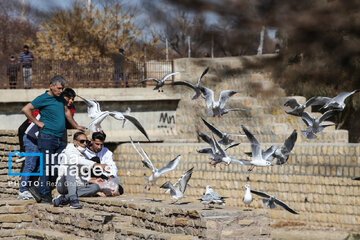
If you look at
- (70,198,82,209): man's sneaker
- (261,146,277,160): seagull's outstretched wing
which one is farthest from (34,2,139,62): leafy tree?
(261,146,277,160): seagull's outstretched wing

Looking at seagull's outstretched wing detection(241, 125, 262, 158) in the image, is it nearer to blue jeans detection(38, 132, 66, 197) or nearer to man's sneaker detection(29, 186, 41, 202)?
blue jeans detection(38, 132, 66, 197)

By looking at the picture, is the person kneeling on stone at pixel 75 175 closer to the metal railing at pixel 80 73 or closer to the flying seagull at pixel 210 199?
the flying seagull at pixel 210 199

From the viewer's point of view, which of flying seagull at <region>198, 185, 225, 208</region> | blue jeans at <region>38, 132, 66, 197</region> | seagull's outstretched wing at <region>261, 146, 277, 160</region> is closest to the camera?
flying seagull at <region>198, 185, 225, 208</region>

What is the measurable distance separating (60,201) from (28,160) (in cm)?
70

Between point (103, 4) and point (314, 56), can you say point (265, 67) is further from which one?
point (103, 4)

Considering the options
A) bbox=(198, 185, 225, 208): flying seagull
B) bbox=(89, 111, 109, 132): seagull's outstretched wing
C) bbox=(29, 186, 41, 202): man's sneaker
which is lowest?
bbox=(29, 186, 41, 202): man's sneaker

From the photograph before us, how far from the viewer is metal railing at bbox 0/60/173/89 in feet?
72.5

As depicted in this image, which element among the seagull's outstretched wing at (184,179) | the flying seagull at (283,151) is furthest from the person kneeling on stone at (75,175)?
the flying seagull at (283,151)

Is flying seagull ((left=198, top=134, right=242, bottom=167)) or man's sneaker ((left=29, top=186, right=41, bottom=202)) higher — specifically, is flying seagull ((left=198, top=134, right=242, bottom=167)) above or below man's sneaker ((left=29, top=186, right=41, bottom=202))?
above

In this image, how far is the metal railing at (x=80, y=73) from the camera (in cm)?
2209

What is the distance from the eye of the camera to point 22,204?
1051 cm

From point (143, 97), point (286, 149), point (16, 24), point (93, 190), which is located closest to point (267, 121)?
point (143, 97)

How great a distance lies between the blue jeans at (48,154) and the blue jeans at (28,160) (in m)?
0.18

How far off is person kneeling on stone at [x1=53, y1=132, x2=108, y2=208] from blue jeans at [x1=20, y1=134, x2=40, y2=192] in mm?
384
